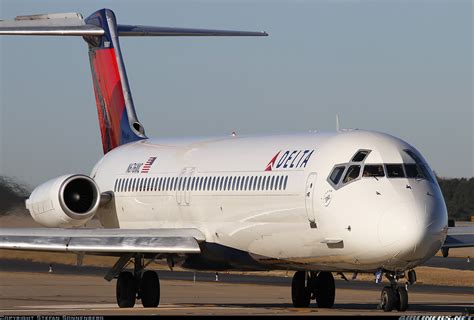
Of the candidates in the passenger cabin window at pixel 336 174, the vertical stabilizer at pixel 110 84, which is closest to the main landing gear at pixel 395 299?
the passenger cabin window at pixel 336 174

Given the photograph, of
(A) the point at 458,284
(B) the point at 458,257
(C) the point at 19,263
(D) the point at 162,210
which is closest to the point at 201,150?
(D) the point at 162,210

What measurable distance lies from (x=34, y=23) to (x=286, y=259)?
39.4 ft

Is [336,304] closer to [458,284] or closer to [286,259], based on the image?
[286,259]

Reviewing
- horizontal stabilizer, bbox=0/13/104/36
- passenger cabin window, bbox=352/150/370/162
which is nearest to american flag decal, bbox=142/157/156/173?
horizontal stabilizer, bbox=0/13/104/36

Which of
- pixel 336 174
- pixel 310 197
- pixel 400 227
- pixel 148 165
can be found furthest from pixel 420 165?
pixel 148 165

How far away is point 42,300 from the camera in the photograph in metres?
32.7

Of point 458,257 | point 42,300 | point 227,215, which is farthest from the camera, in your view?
point 458,257

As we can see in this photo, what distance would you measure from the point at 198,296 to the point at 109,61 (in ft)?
25.3

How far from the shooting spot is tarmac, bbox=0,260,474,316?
2808 cm

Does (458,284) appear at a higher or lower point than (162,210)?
lower

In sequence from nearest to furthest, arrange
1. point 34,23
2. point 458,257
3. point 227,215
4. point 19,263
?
point 227,215 < point 34,23 < point 19,263 < point 458,257

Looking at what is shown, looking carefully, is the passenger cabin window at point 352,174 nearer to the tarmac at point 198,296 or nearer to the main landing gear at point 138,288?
the tarmac at point 198,296

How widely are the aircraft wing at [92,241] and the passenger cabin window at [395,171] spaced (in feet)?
18.1

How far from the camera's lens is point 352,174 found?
1065 inches
